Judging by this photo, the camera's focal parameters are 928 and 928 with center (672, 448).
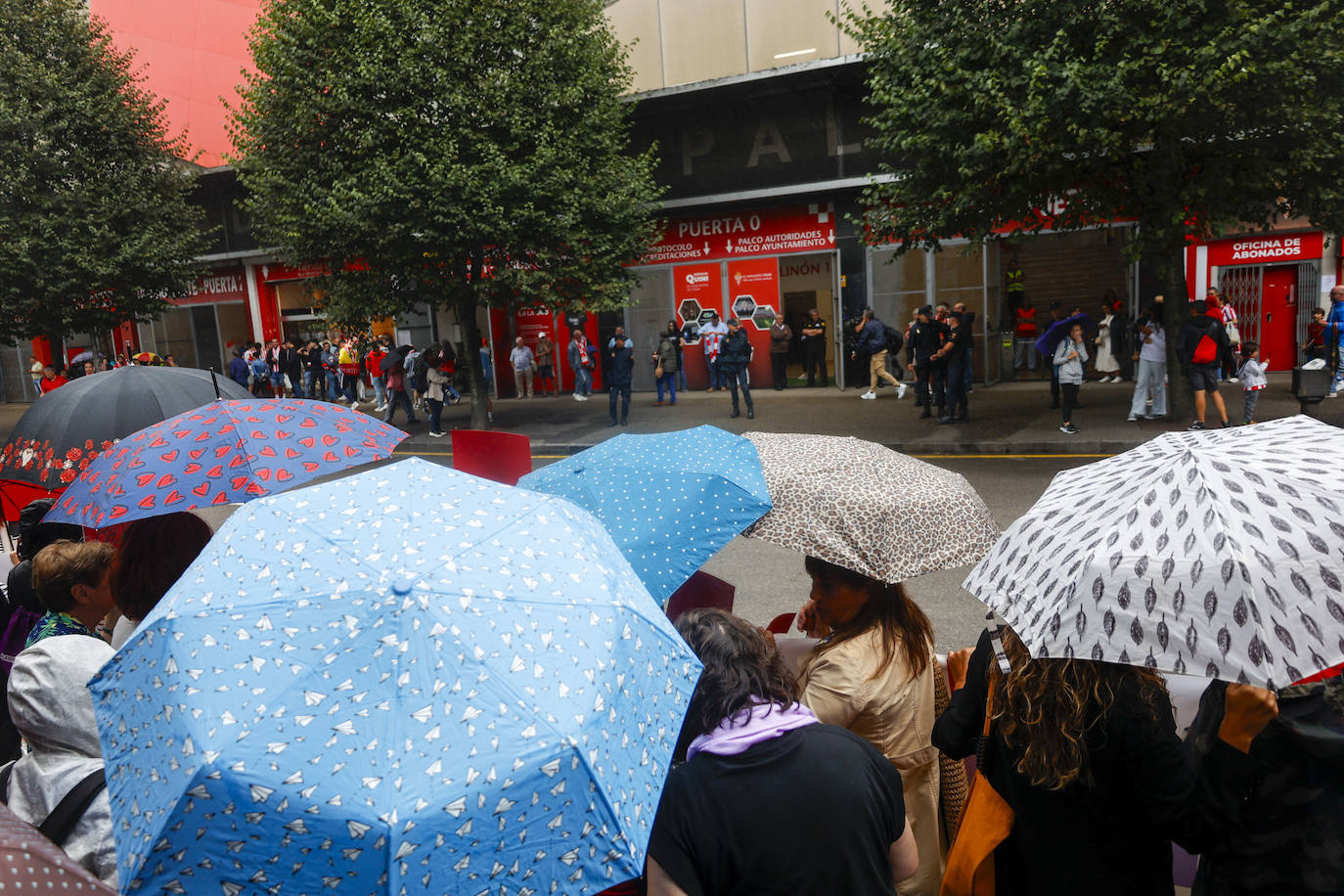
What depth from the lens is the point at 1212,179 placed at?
11.0 metres

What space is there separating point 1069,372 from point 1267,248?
7.27 meters

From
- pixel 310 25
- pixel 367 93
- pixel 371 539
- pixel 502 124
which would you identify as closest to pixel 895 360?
pixel 502 124

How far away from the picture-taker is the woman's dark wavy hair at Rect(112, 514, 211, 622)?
354cm

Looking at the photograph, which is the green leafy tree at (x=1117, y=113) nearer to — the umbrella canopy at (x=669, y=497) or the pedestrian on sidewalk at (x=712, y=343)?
the pedestrian on sidewalk at (x=712, y=343)

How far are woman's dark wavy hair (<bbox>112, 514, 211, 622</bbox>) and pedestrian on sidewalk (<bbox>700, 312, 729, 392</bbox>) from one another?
17.0 metres

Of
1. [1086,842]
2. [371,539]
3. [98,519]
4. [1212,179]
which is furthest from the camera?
[1212,179]

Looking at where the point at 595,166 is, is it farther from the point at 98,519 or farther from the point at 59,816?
the point at 59,816

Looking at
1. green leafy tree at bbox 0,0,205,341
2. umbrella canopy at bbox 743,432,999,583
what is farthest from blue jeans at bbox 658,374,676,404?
umbrella canopy at bbox 743,432,999,583

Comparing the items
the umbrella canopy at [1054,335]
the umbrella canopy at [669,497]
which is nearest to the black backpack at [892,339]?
the umbrella canopy at [1054,335]

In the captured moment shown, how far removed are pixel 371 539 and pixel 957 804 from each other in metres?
2.14

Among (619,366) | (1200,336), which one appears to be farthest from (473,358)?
(1200,336)

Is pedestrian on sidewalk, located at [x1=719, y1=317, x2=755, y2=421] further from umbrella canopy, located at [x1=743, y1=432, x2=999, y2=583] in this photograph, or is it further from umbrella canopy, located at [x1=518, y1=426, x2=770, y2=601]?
umbrella canopy, located at [x1=743, y1=432, x2=999, y2=583]

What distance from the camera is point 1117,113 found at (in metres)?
10.3

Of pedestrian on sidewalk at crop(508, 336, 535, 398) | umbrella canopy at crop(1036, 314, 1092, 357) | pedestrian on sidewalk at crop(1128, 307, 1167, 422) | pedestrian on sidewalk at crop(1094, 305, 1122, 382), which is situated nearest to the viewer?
pedestrian on sidewalk at crop(1128, 307, 1167, 422)
